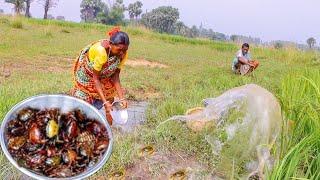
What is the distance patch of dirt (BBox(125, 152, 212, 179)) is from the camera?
375 centimetres

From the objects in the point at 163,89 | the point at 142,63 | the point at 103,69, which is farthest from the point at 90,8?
the point at 103,69

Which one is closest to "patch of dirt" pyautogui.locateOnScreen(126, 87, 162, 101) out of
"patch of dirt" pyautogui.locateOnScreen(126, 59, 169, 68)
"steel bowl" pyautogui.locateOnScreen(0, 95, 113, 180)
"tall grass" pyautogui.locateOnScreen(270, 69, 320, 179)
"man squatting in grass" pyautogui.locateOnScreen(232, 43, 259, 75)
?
"man squatting in grass" pyautogui.locateOnScreen(232, 43, 259, 75)

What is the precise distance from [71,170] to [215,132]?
187 cm

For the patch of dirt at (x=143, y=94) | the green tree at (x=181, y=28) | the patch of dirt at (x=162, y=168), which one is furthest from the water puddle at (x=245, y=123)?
the green tree at (x=181, y=28)

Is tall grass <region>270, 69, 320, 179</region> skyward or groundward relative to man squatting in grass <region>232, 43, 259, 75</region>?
skyward

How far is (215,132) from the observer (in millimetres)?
4207

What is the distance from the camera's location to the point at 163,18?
44.1 metres

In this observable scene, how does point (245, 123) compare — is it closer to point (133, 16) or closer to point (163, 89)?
point (163, 89)

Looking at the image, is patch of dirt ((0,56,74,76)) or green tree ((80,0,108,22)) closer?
patch of dirt ((0,56,74,76))

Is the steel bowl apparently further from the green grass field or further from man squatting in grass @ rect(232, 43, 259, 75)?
man squatting in grass @ rect(232, 43, 259, 75)

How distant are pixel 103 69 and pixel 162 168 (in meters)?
0.87

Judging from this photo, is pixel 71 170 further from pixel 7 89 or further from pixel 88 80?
pixel 7 89

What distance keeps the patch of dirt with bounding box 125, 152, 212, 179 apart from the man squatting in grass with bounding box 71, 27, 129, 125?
0.46m

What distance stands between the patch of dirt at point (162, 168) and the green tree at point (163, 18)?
39989 mm
